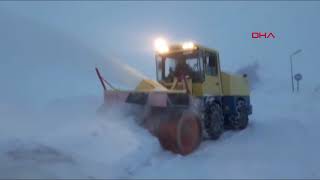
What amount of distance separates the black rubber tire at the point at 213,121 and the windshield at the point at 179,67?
0.79 m

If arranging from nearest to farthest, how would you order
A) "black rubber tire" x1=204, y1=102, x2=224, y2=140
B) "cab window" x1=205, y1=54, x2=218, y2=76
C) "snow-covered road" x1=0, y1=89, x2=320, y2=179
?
"snow-covered road" x1=0, y1=89, x2=320, y2=179 → "black rubber tire" x1=204, y1=102, x2=224, y2=140 → "cab window" x1=205, y1=54, x2=218, y2=76

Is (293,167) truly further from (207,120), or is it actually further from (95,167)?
(95,167)

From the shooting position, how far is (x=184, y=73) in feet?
33.4

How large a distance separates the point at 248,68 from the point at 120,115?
42.8m

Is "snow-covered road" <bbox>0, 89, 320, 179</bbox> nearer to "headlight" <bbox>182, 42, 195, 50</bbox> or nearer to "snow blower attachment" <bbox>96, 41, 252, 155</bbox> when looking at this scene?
"snow blower attachment" <bbox>96, 41, 252, 155</bbox>

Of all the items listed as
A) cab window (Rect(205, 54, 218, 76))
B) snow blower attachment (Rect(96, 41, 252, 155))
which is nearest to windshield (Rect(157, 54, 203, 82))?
snow blower attachment (Rect(96, 41, 252, 155))

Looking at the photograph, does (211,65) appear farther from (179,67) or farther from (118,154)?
(118,154)

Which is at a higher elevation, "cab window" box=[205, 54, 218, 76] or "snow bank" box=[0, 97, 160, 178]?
"cab window" box=[205, 54, 218, 76]

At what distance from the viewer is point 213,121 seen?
990cm

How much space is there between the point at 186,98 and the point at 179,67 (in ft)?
5.85

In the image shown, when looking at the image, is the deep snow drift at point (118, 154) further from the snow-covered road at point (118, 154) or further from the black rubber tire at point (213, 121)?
the black rubber tire at point (213, 121)

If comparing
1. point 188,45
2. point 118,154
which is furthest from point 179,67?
point 118,154

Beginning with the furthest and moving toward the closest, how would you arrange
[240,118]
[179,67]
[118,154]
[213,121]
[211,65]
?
1. [240,118]
2. [211,65]
3. [179,67]
4. [213,121]
5. [118,154]

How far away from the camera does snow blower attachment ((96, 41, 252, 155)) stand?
8352 mm
